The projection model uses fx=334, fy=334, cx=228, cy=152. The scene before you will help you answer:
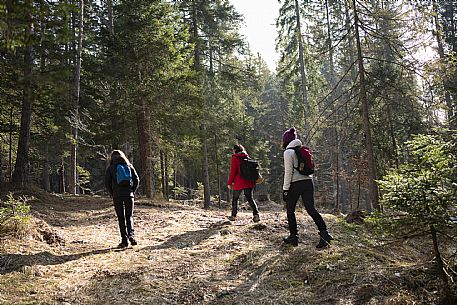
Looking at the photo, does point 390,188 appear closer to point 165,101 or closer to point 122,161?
point 122,161

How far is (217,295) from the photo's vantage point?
4496 mm

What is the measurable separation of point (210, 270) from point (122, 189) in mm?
2715

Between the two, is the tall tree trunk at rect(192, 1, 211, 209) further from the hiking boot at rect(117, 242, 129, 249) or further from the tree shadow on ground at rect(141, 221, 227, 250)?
the hiking boot at rect(117, 242, 129, 249)

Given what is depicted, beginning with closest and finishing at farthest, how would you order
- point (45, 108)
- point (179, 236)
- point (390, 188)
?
point (390, 188)
point (179, 236)
point (45, 108)

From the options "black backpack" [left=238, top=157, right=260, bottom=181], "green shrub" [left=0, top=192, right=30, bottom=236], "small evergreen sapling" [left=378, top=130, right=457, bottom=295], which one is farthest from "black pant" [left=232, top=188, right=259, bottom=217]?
"small evergreen sapling" [left=378, top=130, right=457, bottom=295]

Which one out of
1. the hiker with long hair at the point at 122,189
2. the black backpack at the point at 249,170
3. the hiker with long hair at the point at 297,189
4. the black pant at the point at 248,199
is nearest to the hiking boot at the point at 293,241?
the hiker with long hair at the point at 297,189

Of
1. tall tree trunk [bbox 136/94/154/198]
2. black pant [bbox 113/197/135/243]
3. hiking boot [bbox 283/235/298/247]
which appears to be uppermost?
tall tree trunk [bbox 136/94/154/198]

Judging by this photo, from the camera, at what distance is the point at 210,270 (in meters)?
5.45

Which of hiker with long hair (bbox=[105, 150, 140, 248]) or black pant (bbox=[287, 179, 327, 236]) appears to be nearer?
black pant (bbox=[287, 179, 327, 236])

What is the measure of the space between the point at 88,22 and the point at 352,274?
21.6m

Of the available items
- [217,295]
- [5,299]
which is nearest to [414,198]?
[217,295]

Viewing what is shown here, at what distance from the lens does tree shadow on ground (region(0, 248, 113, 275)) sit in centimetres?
509

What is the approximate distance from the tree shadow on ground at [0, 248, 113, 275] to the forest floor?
0.01 m

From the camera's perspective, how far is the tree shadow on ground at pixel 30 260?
5094 mm
